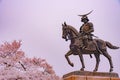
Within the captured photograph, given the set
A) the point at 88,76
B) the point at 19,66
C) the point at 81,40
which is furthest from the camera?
the point at 19,66

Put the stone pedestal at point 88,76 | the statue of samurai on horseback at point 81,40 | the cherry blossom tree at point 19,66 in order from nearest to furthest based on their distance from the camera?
the stone pedestal at point 88,76 → the statue of samurai on horseback at point 81,40 → the cherry blossom tree at point 19,66

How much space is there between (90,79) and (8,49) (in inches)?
174

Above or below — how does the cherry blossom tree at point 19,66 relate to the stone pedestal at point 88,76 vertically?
above

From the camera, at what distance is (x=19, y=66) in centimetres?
846

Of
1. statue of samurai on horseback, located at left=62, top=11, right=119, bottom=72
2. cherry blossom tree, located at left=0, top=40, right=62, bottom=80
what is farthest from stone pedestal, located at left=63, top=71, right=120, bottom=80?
cherry blossom tree, located at left=0, top=40, right=62, bottom=80

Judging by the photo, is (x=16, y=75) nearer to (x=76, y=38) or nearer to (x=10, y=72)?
(x=10, y=72)

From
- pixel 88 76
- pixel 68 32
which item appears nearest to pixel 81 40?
pixel 68 32

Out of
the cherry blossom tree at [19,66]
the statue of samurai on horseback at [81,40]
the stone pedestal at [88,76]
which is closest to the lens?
the stone pedestal at [88,76]

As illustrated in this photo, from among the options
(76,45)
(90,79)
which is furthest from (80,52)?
(90,79)

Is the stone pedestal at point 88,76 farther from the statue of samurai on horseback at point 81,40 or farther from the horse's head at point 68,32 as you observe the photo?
the horse's head at point 68,32

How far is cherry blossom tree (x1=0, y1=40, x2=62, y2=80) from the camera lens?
802cm

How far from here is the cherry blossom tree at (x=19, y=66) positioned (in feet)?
26.3

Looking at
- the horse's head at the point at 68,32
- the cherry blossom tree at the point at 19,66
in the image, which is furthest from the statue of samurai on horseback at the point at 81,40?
the cherry blossom tree at the point at 19,66

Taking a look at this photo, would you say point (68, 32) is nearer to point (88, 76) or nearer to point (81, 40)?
point (81, 40)
